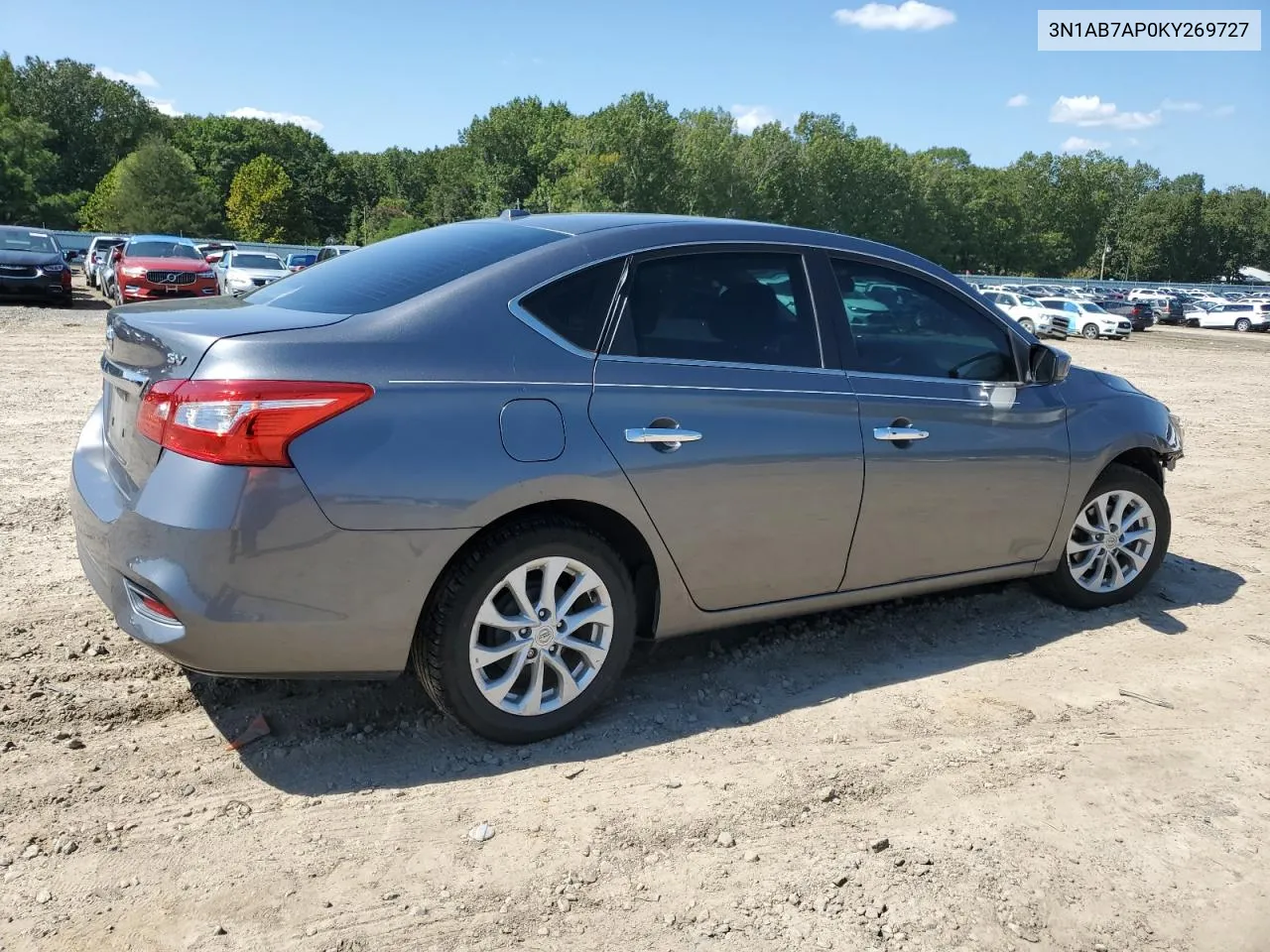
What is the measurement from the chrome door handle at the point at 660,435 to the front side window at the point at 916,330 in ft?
3.17

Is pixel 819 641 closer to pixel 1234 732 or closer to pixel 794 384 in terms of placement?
pixel 794 384

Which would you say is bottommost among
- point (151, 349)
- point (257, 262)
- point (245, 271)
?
point (245, 271)

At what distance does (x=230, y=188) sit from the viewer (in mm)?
104438

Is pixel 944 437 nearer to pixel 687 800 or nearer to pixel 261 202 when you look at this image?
pixel 687 800

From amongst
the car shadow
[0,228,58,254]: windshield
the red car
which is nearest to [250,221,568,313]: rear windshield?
the car shadow

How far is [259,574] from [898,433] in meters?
2.45

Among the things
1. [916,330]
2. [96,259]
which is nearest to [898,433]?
[916,330]

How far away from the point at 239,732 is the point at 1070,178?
142 meters

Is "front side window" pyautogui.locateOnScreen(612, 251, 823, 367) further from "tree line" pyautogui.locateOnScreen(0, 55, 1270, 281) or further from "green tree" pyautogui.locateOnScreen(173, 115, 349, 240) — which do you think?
"green tree" pyautogui.locateOnScreen(173, 115, 349, 240)

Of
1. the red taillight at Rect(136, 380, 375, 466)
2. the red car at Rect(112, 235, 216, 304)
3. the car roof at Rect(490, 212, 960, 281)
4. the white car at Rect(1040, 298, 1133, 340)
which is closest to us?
the red taillight at Rect(136, 380, 375, 466)

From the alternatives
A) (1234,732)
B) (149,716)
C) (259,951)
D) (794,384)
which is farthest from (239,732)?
(1234,732)

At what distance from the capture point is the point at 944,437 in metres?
4.31

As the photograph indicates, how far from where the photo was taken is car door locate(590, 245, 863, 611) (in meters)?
3.57

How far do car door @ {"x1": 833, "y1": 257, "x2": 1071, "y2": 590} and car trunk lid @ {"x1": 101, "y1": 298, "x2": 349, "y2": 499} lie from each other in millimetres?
2074
